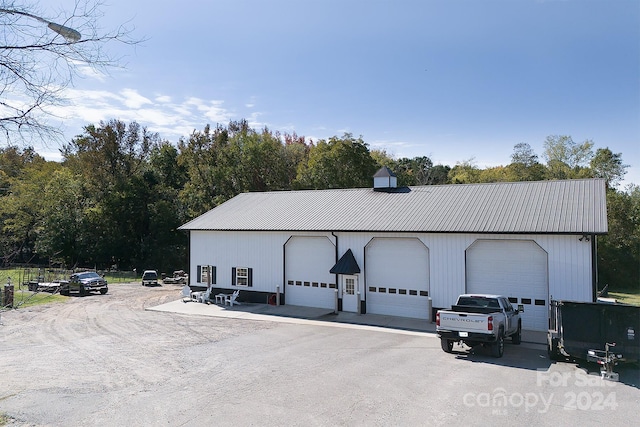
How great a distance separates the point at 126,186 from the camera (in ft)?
169

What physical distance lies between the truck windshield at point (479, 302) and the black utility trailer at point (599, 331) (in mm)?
2089

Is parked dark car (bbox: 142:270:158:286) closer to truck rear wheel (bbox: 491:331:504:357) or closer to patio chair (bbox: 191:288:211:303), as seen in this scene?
patio chair (bbox: 191:288:211:303)

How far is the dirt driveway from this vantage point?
9094 mm

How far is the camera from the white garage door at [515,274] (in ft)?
57.8

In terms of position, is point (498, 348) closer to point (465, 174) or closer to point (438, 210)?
point (438, 210)

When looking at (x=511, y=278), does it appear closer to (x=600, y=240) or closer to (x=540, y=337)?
(x=540, y=337)

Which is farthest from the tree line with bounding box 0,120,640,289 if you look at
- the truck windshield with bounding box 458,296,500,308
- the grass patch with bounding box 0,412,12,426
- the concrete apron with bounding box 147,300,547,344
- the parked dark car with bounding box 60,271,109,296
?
the grass patch with bounding box 0,412,12,426

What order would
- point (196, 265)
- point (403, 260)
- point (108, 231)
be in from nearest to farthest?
point (403, 260)
point (196, 265)
point (108, 231)

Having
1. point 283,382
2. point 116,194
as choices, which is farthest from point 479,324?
point 116,194

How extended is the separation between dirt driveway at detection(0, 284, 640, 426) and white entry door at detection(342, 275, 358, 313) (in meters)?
3.60

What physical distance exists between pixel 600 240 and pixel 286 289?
3365 centimetres

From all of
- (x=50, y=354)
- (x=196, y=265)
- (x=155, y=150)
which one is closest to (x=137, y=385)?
(x=50, y=354)

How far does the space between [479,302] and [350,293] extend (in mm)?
8064

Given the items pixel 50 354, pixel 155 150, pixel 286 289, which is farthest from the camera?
pixel 155 150
